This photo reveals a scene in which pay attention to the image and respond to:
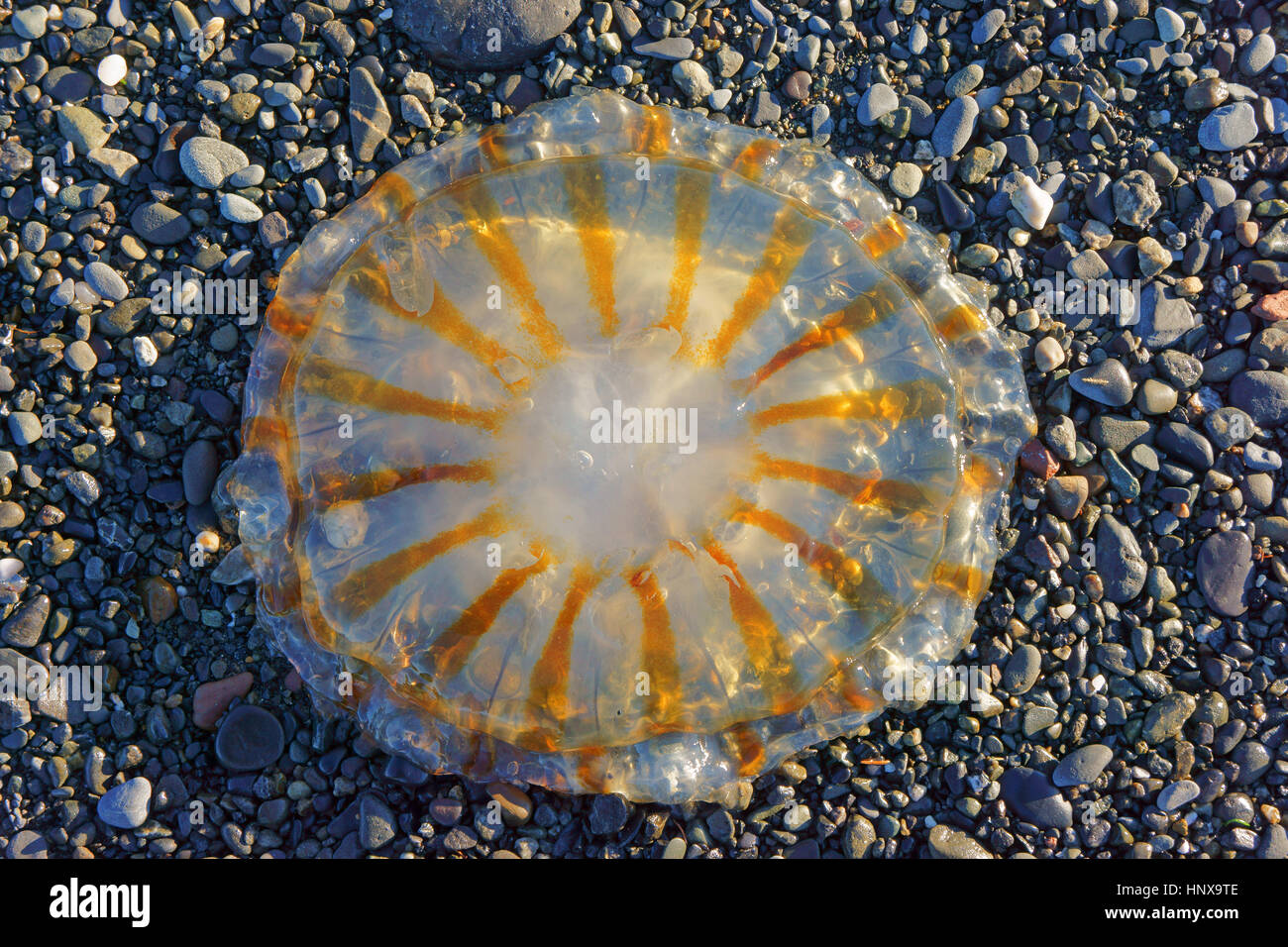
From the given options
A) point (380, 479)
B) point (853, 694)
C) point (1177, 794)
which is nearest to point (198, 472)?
point (380, 479)

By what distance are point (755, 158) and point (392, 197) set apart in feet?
5.53

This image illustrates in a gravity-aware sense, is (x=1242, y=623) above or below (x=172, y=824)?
above

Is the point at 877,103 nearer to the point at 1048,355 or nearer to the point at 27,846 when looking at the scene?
the point at 1048,355

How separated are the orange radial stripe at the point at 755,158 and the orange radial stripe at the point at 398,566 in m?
2.01

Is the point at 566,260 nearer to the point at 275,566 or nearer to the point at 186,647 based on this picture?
the point at 275,566

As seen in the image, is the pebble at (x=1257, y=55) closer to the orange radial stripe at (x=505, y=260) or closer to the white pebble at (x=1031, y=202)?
the white pebble at (x=1031, y=202)

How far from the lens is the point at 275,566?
4.58 m

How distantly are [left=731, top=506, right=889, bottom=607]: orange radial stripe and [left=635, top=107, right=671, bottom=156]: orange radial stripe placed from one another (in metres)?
1.79

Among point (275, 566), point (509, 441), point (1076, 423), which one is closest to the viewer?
point (509, 441)

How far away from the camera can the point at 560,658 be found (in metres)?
4.16

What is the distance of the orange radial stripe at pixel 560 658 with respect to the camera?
4070 mm

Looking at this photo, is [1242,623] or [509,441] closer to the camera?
[509,441]

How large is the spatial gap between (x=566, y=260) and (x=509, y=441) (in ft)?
2.58
